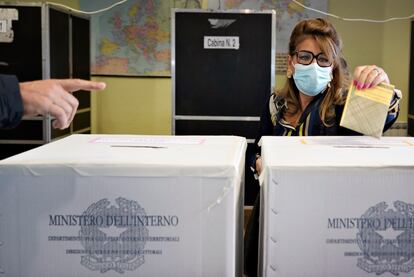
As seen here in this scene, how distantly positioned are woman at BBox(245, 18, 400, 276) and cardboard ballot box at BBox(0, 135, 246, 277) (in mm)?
838

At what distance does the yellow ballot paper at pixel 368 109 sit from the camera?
1041mm

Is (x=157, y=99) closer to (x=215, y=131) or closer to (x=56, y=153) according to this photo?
(x=215, y=131)

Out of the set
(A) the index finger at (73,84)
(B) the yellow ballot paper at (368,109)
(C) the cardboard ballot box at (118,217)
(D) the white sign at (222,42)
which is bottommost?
(C) the cardboard ballot box at (118,217)

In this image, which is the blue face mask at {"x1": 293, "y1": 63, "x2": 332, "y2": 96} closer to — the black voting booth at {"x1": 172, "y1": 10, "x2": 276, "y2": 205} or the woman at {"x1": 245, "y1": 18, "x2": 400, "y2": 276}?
the woman at {"x1": 245, "y1": 18, "x2": 400, "y2": 276}

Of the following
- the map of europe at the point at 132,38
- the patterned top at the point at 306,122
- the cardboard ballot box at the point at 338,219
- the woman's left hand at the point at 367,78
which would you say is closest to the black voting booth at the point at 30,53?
the map of europe at the point at 132,38

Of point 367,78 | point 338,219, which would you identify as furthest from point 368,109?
point 338,219

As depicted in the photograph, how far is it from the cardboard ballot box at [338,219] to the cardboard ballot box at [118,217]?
0.07 metres

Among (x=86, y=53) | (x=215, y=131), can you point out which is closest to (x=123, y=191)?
(x=215, y=131)

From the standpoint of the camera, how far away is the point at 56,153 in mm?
914

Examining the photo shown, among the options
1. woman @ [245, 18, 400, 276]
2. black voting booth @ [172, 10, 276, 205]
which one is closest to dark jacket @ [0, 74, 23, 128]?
woman @ [245, 18, 400, 276]

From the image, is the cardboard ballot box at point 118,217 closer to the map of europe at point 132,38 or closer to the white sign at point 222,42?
the white sign at point 222,42

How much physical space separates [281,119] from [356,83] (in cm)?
67

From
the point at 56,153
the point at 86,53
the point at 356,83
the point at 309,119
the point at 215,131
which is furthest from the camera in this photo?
the point at 86,53

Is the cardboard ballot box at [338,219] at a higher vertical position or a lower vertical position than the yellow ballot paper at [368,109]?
lower
